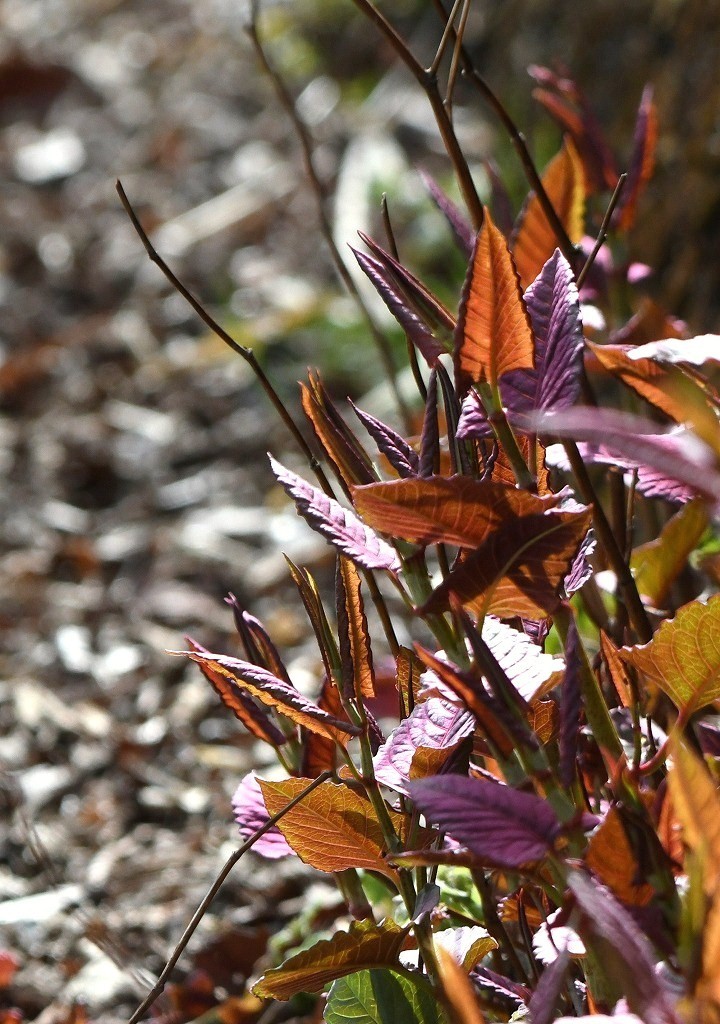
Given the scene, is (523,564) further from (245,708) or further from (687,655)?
(245,708)

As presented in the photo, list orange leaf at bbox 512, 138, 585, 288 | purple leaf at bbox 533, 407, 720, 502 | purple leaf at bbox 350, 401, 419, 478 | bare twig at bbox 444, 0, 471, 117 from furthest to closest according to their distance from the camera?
orange leaf at bbox 512, 138, 585, 288 → bare twig at bbox 444, 0, 471, 117 → purple leaf at bbox 350, 401, 419, 478 → purple leaf at bbox 533, 407, 720, 502

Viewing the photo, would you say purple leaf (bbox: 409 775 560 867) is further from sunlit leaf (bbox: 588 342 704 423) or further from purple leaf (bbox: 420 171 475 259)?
purple leaf (bbox: 420 171 475 259)

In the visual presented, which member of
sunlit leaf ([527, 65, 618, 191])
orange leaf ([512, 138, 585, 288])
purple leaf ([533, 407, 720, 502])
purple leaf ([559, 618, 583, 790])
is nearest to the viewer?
purple leaf ([533, 407, 720, 502])

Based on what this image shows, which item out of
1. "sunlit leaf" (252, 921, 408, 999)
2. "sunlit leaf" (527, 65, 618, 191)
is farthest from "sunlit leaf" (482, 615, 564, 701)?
"sunlit leaf" (527, 65, 618, 191)

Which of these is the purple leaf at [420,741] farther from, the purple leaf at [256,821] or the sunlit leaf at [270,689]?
the purple leaf at [256,821]

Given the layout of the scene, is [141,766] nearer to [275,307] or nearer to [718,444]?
[718,444]

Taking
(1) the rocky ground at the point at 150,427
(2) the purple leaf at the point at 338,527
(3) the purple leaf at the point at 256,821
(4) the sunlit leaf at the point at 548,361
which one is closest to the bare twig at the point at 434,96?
(4) the sunlit leaf at the point at 548,361
